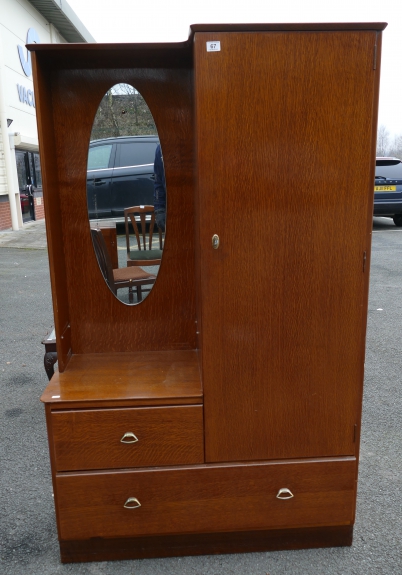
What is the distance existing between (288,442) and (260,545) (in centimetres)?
48

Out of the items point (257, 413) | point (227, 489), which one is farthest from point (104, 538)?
point (257, 413)

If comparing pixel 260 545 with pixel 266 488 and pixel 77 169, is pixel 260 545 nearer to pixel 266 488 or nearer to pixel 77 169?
pixel 266 488

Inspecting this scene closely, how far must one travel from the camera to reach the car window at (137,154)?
227 centimetres

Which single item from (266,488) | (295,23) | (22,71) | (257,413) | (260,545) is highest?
(22,71)

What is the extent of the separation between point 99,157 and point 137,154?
0.20 metres

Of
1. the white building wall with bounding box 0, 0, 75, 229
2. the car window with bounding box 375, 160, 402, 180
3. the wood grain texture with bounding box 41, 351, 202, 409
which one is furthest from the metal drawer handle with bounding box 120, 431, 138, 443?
the white building wall with bounding box 0, 0, 75, 229

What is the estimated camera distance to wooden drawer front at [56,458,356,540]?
1.92 meters

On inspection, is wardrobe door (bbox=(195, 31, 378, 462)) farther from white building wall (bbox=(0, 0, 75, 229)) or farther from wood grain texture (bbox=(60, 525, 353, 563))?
white building wall (bbox=(0, 0, 75, 229))

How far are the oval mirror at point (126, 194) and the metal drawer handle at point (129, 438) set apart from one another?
67 centimetres

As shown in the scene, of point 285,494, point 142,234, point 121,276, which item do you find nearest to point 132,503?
point 285,494

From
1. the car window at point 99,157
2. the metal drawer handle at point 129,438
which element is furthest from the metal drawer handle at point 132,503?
the car window at point 99,157

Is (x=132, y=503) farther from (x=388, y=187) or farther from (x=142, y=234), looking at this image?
(x=388, y=187)

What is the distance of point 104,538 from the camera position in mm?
1989

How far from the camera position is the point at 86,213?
223 cm
